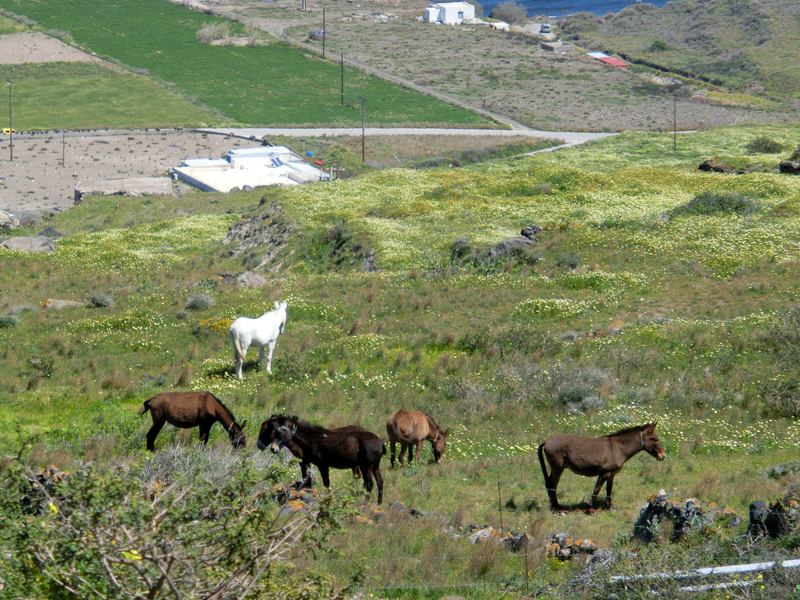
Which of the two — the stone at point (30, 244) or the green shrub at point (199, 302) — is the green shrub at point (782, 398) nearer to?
the green shrub at point (199, 302)

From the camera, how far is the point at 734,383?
1983 cm

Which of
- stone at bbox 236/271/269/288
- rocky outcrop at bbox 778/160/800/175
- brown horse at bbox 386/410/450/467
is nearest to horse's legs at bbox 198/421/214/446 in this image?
brown horse at bbox 386/410/450/467

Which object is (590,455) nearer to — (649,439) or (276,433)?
(649,439)

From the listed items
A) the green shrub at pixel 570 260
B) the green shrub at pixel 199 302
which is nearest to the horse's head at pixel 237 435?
the green shrub at pixel 199 302

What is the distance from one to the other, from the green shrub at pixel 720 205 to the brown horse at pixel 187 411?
30242 millimetres

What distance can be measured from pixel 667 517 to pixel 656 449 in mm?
2450

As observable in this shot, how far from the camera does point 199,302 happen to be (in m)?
28.5

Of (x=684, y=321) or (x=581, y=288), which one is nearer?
(x=684, y=321)

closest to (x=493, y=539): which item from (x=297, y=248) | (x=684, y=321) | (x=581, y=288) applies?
(x=684, y=321)

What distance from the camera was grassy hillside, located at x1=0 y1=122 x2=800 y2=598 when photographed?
12.8 metres

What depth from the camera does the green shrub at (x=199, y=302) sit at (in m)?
28.5

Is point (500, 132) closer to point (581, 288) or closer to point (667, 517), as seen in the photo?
point (581, 288)

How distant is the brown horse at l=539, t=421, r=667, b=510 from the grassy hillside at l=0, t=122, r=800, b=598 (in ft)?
1.81

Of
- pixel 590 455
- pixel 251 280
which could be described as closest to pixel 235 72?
pixel 251 280
